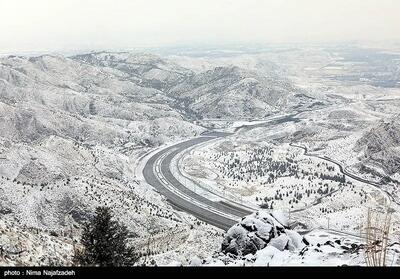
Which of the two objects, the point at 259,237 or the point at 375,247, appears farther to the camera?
the point at 259,237

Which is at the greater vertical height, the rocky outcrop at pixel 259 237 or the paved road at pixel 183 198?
the rocky outcrop at pixel 259 237

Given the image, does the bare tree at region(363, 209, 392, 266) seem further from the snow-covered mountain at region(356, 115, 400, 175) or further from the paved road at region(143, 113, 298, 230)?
the snow-covered mountain at region(356, 115, 400, 175)

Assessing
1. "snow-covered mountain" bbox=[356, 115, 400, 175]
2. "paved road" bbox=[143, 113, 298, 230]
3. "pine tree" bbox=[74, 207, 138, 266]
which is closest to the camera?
"pine tree" bbox=[74, 207, 138, 266]

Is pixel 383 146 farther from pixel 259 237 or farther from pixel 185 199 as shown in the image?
pixel 259 237

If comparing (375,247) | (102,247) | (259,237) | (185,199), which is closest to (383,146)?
(185,199)

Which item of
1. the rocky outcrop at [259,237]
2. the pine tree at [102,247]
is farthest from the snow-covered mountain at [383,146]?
the pine tree at [102,247]

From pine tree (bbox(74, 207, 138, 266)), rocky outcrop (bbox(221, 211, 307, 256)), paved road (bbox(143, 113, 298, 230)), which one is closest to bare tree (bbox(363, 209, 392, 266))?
rocky outcrop (bbox(221, 211, 307, 256))

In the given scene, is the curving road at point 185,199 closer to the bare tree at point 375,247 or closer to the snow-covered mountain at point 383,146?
the snow-covered mountain at point 383,146

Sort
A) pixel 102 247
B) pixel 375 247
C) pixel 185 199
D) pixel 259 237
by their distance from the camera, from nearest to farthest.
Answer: pixel 375 247, pixel 102 247, pixel 259 237, pixel 185 199

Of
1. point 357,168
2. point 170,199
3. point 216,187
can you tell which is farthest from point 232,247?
point 357,168

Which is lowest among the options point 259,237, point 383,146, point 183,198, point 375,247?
point 183,198

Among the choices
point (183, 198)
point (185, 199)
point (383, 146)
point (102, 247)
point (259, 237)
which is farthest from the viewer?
point (383, 146)

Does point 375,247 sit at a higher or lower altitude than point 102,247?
higher
